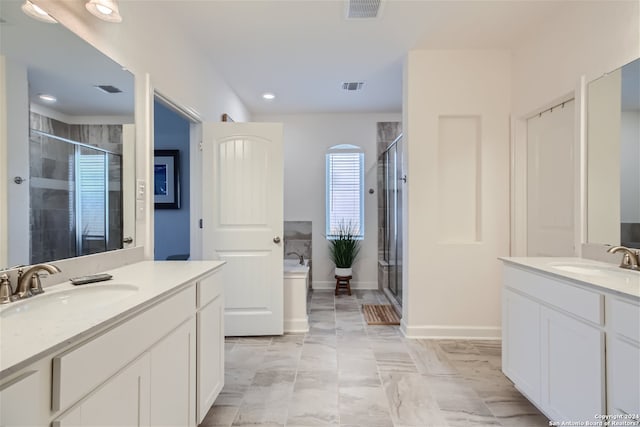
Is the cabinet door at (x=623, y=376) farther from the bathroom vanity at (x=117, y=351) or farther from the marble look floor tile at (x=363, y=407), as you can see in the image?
the bathroom vanity at (x=117, y=351)

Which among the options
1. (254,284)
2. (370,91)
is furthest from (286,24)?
(254,284)

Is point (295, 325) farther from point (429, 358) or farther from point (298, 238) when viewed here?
point (298, 238)

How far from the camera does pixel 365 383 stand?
2.04 m

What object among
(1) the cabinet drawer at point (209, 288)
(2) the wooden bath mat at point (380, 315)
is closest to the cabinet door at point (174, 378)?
(1) the cabinet drawer at point (209, 288)

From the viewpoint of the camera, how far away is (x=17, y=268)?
3.62 ft

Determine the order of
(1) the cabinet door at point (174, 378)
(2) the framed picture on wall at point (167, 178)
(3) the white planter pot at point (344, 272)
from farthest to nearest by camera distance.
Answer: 1. (3) the white planter pot at point (344, 272)
2. (2) the framed picture on wall at point (167, 178)
3. (1) the cabinet door at point (174, 378)

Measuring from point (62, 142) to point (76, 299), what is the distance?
0.67 meters

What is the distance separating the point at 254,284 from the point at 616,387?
2359 millimetres

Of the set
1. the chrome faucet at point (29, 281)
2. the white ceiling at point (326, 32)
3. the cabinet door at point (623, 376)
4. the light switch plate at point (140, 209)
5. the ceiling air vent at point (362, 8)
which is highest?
the white ceiling at point (326, 32)

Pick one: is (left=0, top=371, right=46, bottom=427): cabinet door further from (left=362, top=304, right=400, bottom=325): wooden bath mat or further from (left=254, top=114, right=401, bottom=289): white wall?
(left=254, top=114, right=401, bottom=289): white wall

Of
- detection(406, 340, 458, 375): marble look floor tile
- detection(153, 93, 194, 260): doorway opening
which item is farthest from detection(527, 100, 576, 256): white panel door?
detection(153, 93, 194, 260): doorway opening

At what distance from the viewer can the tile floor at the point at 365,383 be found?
1.70 meters

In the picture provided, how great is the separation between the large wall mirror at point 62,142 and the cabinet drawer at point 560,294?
7.13ft

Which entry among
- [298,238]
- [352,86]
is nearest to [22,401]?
[352,86]
